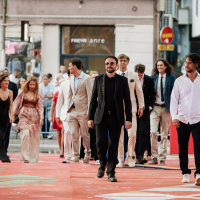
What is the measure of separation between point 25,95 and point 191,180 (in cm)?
491

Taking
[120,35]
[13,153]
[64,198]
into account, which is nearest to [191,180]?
[64,198]

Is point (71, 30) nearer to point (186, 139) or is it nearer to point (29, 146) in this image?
point (29, 146)

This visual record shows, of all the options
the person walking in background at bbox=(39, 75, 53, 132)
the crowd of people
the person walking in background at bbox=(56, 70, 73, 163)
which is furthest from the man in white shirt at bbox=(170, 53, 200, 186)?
the person walking in background at bbox=(39, 75, 53, 132)

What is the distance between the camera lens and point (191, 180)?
26.3ft

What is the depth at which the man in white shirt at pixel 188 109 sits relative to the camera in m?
7.63

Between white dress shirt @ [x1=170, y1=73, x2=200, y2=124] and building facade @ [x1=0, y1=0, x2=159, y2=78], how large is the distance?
13.3 m

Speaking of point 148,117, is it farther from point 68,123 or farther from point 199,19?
point 199,19

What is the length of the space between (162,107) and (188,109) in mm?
3418

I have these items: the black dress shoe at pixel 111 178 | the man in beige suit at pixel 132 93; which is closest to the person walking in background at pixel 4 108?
the man in beige suit at pixel 132 93

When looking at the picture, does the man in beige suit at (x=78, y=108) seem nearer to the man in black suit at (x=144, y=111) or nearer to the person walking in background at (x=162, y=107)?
the man in black suit at (x=144, y=111)

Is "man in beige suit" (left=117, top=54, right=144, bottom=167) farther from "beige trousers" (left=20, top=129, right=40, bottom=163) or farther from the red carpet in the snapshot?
"beige trousers" (left=20, top=129, right=40, bottom=163)

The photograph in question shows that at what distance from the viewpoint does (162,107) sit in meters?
11.1

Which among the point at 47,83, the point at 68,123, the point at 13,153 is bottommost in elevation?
the point at 13,153

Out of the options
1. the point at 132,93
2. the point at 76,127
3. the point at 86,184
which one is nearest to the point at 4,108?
the point at 76,127
